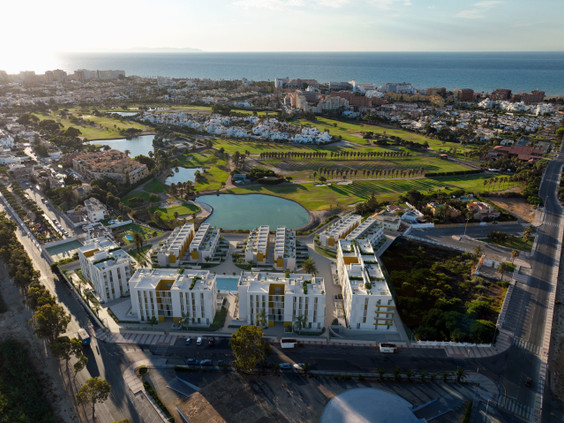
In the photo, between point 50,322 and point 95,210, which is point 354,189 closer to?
point 95,210

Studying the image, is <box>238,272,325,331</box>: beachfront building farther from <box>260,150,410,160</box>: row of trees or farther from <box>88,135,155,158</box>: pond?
<box>88,135,155,158</box>: pond

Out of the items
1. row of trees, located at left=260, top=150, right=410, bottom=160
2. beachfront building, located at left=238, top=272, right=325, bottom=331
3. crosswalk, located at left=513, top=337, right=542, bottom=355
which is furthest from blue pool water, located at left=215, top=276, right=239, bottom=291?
row of trees, located at left=260, top=150, right=410, bottom=160

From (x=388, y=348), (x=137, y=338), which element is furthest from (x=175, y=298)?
(x=388, y=348)

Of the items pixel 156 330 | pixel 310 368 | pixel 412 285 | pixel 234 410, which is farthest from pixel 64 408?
pixel 412 285

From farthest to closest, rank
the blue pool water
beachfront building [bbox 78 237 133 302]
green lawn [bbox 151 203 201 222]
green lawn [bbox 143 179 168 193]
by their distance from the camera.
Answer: green lawn [bbox 143 179 168 193] < green lawn [bbox 151 203 201 222] < the blue pool water < beachfront building [bbox 78 237 133 302]

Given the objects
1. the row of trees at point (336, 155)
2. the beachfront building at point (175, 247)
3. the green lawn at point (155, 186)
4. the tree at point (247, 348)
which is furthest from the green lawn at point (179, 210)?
the tree at point (247, 348)

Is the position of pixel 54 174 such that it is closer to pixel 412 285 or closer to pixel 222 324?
pixel 222 324

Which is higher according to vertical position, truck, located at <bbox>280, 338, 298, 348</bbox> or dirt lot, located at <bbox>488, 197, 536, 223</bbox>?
dirt lot, located at <bbox>488, 197, 536, 223</bbox>
